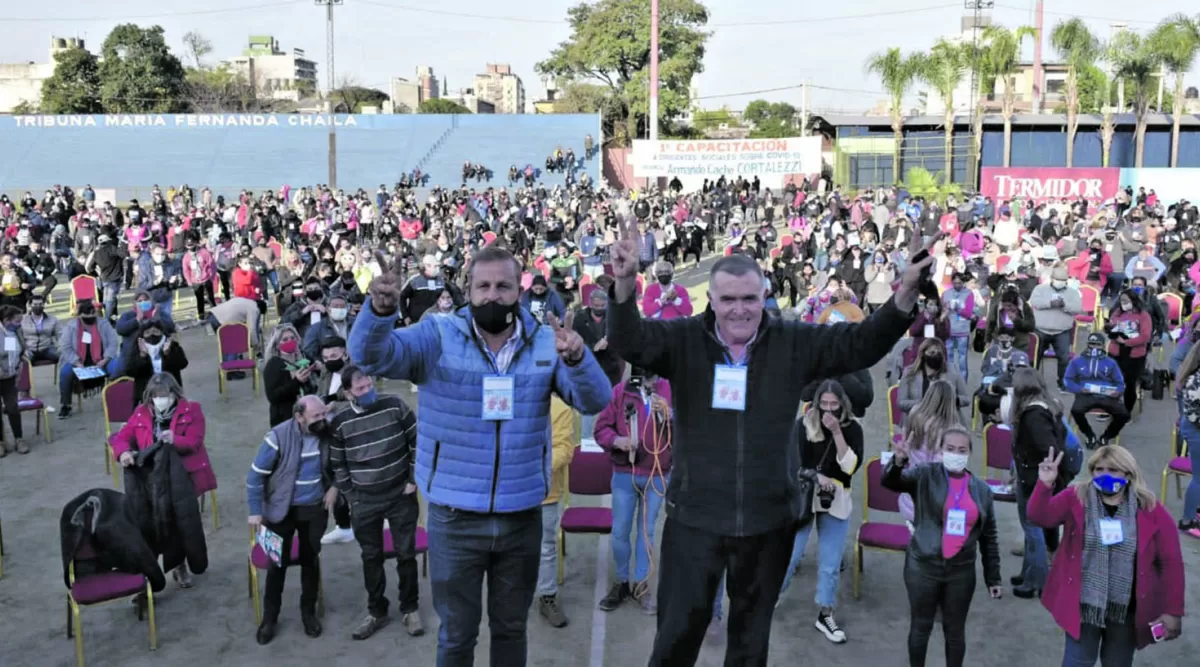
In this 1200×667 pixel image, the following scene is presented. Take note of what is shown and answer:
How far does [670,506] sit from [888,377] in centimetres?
894

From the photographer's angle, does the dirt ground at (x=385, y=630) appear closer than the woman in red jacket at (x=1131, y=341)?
Yes

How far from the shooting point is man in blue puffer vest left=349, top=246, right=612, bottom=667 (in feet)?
11.2

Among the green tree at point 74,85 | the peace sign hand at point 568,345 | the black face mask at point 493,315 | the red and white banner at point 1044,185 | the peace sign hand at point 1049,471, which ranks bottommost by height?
the peace sign hand at point 1049,471

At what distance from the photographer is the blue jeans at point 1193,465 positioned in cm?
701

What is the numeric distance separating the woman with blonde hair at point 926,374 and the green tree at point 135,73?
5857cm

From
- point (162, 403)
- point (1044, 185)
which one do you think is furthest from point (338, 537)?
point (1044, 185)

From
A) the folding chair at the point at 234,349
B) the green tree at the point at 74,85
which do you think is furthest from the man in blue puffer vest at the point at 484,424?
the green tree at the point at 74,85

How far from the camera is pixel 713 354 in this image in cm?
308

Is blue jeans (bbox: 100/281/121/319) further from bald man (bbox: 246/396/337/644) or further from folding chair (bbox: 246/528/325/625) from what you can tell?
bald man (bbox: 246/396/337/644)

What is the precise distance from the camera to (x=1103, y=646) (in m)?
4.56

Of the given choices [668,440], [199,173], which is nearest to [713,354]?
[668,440]

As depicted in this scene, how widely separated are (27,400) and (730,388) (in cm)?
905

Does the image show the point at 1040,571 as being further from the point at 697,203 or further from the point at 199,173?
the point at 199,173

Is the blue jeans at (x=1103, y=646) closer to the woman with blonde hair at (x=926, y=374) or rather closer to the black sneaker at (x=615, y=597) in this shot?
the black sneaker at (x=615, y=597)
